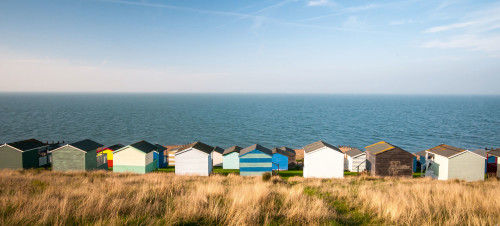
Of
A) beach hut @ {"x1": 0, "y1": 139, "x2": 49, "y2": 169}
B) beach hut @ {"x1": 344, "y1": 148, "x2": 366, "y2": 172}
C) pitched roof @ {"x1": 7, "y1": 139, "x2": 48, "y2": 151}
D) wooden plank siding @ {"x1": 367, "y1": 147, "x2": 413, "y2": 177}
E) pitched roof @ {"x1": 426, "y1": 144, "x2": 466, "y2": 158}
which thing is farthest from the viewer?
beach hut @ {"x1": 344, "y1": 148, "x2": 366, "y2": 172}

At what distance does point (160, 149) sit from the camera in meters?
30.0

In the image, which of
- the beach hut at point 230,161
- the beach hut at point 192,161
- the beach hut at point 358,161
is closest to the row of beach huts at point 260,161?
the beach hut at point 192,161

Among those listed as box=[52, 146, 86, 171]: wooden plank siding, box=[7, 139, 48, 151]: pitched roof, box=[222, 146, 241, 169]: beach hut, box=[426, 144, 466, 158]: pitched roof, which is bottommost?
box=[222, 146, 241, 169]: beach hut

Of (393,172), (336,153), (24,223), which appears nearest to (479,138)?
(393,172)

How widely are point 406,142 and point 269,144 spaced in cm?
3358

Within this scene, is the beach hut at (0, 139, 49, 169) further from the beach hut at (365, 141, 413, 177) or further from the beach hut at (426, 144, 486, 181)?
the beach hut at (426, 144, 486, 181)

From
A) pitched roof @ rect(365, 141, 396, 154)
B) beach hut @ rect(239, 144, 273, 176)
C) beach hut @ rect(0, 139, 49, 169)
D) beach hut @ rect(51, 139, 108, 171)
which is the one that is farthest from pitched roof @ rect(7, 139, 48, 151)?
pitched roof @ rect(365, 141, 396, 154)

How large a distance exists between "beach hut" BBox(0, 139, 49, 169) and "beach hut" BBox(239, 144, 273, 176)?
70.6ft

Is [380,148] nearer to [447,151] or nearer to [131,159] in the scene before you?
[447,151]

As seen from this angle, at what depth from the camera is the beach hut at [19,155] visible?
25.0 m

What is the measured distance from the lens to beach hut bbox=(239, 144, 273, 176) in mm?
25188

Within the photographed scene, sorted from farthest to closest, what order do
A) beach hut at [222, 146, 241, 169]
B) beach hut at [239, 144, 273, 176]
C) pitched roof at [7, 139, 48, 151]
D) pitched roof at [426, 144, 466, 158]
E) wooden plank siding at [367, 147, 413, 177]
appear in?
beach hut at [222, 146, 241, 169]
pitched roof at [7, 139, 48, 151]
beach hut at [239, 144, 273, 176]
wooden plank siding at [367, 147, 413, 177]
pitched roof at [426, 144, 466, 158]

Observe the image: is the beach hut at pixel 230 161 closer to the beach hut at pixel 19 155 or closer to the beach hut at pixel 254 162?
the beach hut at pixel 254 162

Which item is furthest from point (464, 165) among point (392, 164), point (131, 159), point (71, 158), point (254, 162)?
point (71, 158)
